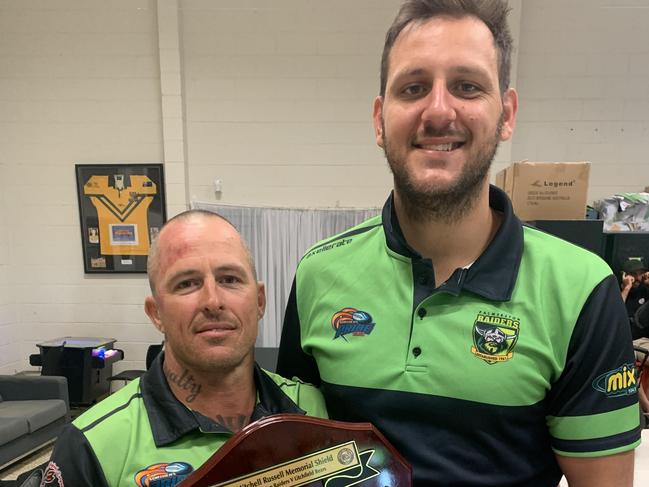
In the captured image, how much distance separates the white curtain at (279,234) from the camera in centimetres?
372

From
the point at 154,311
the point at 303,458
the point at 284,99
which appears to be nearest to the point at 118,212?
the point at 284,99

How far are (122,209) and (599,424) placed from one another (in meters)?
3.93

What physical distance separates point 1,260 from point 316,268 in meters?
4.16

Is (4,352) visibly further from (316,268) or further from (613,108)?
(613,108)

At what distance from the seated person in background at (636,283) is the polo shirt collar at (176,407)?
2766mm

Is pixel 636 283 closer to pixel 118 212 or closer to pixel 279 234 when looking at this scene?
pixel 279 234

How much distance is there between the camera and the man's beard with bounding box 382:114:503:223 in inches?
35.2

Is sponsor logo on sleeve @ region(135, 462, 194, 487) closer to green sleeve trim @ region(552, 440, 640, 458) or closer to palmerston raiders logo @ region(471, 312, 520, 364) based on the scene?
palmerston raiders logo @ region(471, 312, 520, 364)

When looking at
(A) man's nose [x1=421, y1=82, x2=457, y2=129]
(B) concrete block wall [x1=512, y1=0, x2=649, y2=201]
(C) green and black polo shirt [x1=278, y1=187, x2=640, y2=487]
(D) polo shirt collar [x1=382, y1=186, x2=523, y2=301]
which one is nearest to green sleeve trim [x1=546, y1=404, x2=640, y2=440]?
(C) green and black polo shirt [x1=278, y1=187, x2=640, y2=487]

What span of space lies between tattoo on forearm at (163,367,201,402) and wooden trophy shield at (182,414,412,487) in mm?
276

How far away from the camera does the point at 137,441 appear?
90 centimetres

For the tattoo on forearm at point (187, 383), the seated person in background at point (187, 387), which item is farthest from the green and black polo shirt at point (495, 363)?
the tattoo on forearm at point (187, 383)

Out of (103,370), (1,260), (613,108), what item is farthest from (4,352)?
(613,108)

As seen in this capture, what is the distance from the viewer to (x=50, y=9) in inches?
143
